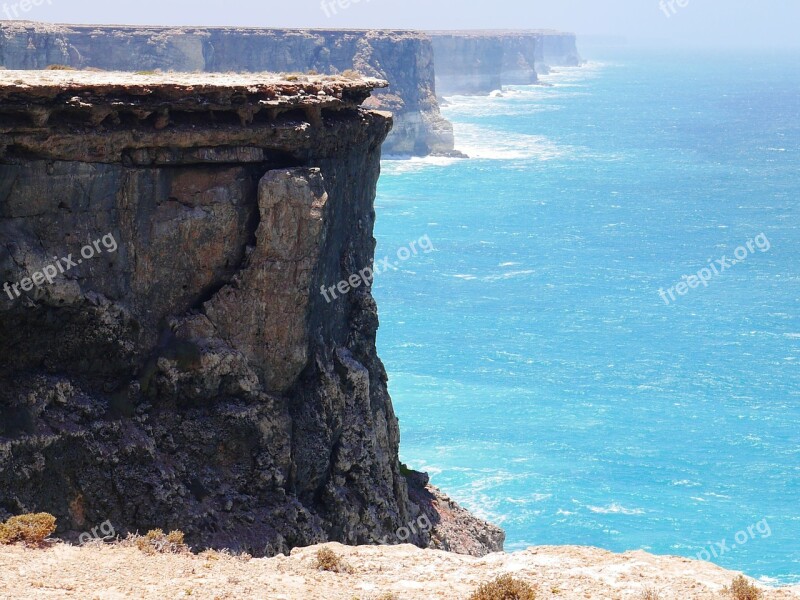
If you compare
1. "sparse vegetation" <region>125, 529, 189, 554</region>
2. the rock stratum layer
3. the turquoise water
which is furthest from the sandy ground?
the turquoise water

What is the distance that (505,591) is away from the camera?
63.9 feet

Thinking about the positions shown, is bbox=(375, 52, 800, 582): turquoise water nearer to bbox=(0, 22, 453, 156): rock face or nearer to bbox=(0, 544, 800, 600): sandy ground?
bbox=(0, 544, 800, 600): sandy ground

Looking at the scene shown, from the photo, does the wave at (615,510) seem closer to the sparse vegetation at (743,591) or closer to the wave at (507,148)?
the sparse vegetation at (743,591)

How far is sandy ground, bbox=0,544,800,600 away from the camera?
64.7 feet

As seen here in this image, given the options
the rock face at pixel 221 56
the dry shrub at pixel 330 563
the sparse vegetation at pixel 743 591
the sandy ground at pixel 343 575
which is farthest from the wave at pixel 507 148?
the sparse vegetation at pixel 743 591

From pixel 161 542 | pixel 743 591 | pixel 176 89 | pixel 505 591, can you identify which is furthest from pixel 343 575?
pixel 176 89

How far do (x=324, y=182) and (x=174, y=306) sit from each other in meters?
5.37

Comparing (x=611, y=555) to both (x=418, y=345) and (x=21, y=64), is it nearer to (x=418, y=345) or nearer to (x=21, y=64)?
(x=418, y=345)

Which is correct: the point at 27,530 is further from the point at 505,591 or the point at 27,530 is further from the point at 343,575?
the point at 505,591

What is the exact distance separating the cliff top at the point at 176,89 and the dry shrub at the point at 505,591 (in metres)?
14.6

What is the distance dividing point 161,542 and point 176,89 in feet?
36.7

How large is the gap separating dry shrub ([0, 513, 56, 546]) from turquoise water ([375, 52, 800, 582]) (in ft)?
106

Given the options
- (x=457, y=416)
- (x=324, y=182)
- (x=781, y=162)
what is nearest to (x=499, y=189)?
(x=781, y=162)

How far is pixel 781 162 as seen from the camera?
176875mm
